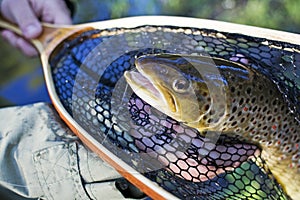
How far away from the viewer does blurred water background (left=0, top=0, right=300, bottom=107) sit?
2793 millimetres

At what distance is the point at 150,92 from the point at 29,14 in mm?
917

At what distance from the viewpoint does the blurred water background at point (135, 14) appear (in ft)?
9.16

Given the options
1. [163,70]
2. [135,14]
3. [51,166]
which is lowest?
[135,14]

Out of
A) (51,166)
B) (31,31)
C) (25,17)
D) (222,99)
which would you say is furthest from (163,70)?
(25,17)

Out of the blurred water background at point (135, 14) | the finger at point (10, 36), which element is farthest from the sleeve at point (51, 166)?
the blurred water background at point (135, 14)

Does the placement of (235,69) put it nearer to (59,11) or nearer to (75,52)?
(75,52)

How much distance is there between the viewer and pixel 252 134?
130cm

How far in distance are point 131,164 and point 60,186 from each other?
0.84ft

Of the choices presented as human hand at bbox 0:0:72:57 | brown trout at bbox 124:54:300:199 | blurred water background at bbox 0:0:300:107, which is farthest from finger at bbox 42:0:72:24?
brown trout at bbox 124:54:300:199

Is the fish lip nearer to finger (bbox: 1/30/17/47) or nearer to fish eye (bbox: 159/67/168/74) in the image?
fish eye (bbox: 159/67/168/74)

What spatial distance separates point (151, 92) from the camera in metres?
1.18

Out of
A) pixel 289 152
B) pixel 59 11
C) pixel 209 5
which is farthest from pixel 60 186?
pixel 209 5

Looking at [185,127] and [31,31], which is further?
[31,31]

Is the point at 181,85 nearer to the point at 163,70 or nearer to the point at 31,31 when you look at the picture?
the point at 163,70
